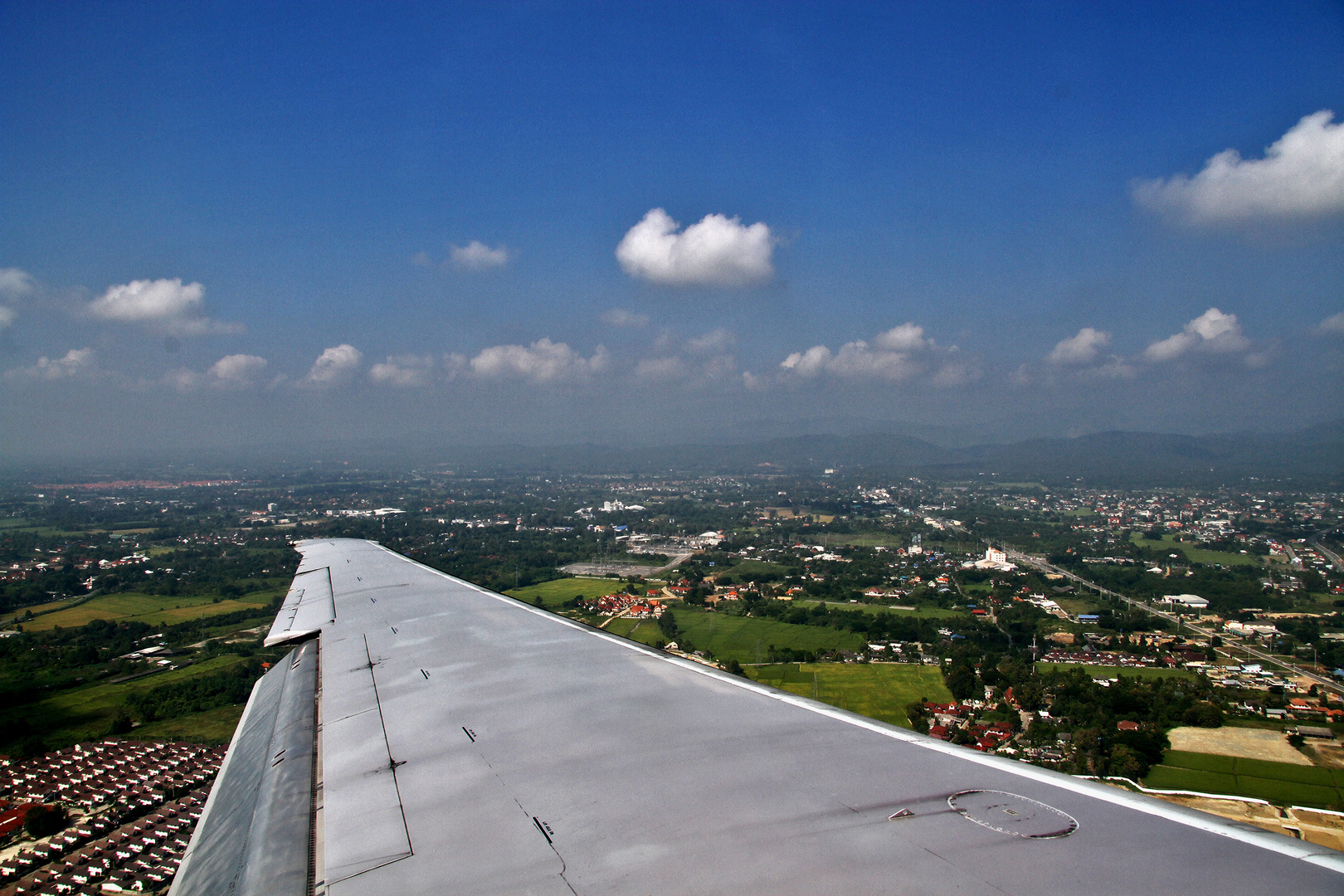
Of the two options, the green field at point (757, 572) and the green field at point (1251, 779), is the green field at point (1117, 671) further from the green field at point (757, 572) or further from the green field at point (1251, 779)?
the green field at point (757, 572)

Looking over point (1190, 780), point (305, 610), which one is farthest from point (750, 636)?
point (305, 610)

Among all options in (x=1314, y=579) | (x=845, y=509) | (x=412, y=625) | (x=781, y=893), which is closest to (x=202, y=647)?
(x=412, y=625)

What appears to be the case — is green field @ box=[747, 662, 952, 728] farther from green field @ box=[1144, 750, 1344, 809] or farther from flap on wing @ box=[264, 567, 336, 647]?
flap on wing @ box=[264, 567, 336, 647]

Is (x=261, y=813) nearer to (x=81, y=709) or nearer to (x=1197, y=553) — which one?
(x=81, y=709)

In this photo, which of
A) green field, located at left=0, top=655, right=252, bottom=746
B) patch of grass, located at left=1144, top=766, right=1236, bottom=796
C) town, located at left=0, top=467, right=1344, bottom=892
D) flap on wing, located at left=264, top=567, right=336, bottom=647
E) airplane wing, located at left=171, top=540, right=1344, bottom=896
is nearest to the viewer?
airplane wing, located at left=171, top=540, right=1344, bottom=896

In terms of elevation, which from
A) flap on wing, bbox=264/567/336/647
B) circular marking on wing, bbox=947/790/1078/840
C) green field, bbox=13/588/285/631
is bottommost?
green field, bbox=13/588/285/631

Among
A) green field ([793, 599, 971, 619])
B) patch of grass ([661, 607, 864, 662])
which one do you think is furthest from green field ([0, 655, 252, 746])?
green field ([793, 599, 971, 619])
